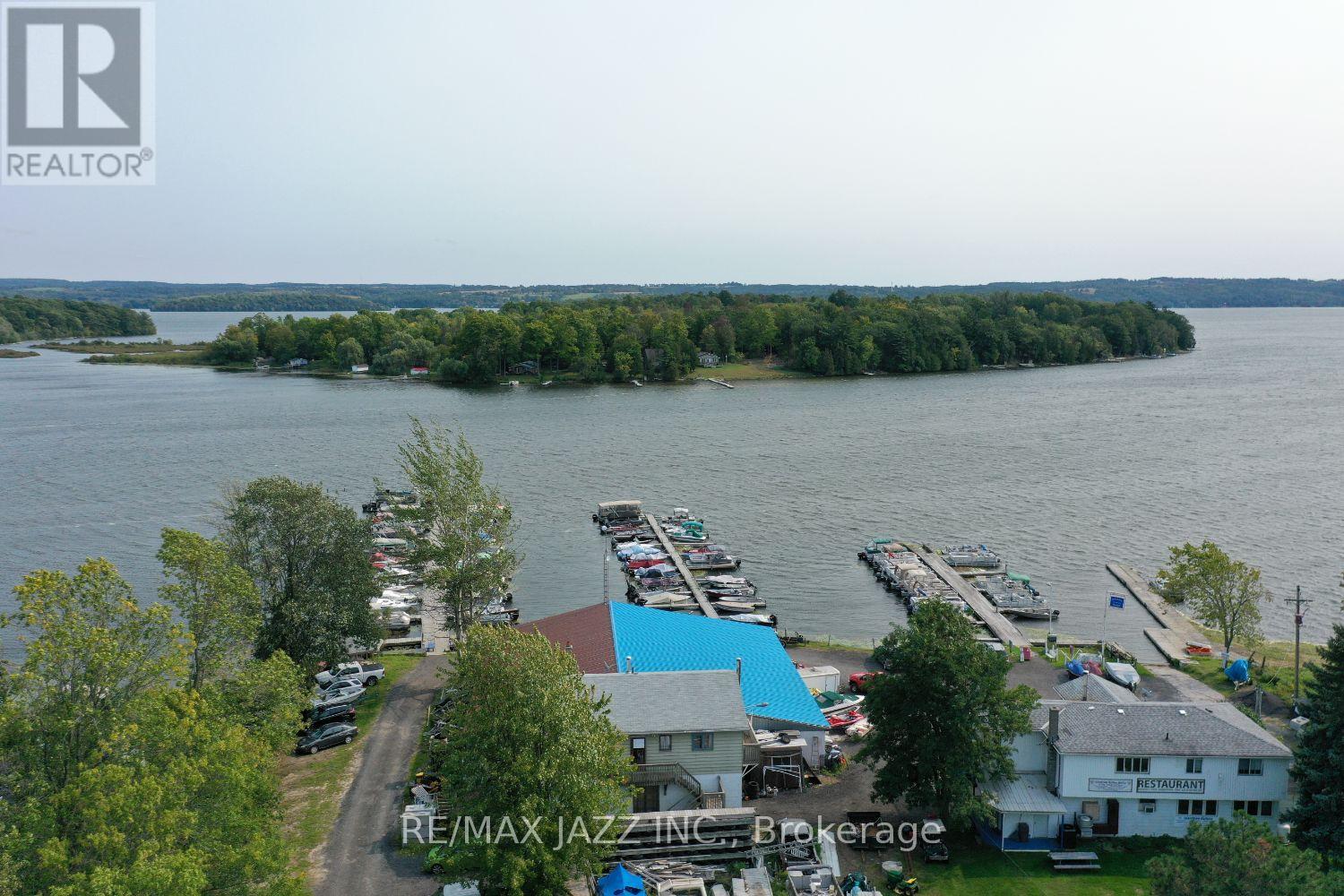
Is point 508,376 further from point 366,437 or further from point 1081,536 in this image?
point 1081,536

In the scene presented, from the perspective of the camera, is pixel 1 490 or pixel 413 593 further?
pixel 1 490

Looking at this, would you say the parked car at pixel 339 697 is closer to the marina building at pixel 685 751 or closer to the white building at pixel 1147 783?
the marina building at pixel 685 751

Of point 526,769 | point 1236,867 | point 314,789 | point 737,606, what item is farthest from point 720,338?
point 1236,867

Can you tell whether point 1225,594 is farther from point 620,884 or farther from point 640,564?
point 620,884

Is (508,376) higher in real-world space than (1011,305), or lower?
lower

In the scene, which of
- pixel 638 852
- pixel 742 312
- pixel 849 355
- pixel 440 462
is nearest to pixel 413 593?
pixel 440 462

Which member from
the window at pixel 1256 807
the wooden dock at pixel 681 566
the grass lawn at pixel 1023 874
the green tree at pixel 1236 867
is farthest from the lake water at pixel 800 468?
the green tree at pixel 1236 867

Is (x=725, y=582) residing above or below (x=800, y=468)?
below

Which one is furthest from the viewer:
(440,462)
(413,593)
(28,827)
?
(413,593)
